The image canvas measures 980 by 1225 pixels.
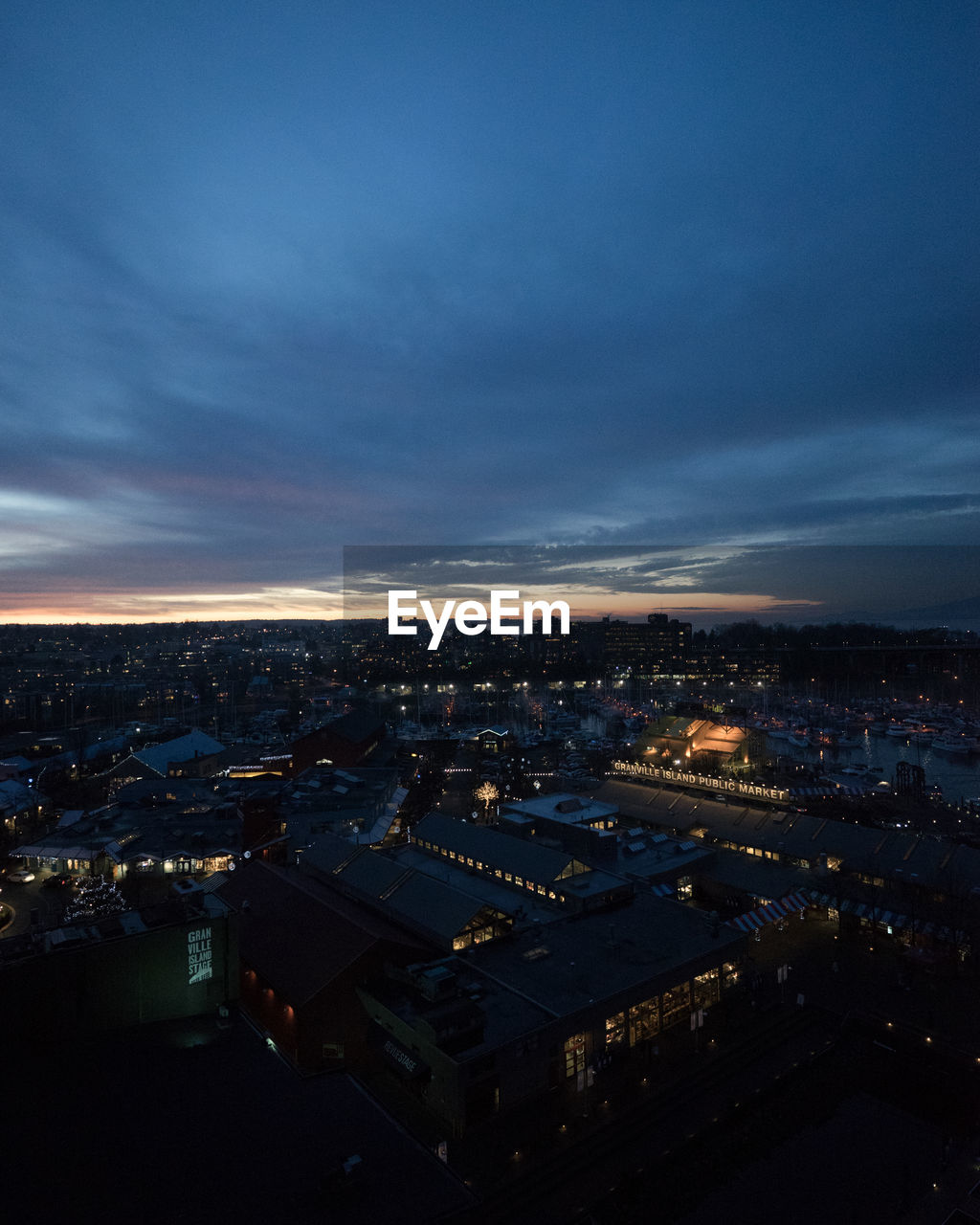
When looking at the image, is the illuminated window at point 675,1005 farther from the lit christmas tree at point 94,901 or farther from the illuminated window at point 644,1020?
the lit christmas tree at point 94,901

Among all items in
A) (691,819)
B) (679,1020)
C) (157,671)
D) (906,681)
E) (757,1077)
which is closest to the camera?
(757,1077)

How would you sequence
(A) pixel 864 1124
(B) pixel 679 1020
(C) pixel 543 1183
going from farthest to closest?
(B) pixel 679 1020, (A) pixel 864 1124, (C) pixel 543 1183

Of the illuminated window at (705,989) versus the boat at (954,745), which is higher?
the illuminated window at (705,989)

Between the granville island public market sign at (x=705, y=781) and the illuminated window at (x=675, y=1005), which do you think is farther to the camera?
the granville island public market sign at (x=705, y=781)

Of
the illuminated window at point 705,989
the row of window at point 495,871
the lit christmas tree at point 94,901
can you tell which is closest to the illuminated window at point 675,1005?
the illuminated window at point 705,989

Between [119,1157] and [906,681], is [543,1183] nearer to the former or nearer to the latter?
[119,1157]

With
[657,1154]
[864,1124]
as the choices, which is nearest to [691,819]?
[864,1124]

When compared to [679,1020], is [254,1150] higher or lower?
higher

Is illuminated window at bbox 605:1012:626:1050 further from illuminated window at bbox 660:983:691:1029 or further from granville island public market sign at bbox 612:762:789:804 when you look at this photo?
granville island public market sign at bbox 612:762:789:804

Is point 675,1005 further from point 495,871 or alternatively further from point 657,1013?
point 495,871

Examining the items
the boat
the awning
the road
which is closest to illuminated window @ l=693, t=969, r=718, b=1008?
the awning
